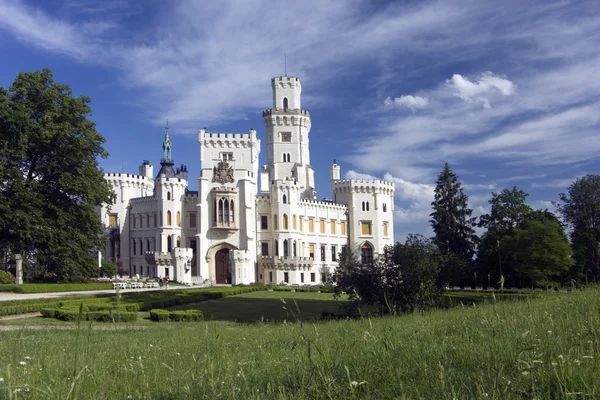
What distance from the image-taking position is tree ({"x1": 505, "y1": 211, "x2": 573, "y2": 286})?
4634 centimetres

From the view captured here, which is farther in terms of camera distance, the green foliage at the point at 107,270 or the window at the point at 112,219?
the window at the point at 112,219

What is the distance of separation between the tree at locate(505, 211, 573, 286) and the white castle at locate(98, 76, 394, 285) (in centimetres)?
1931

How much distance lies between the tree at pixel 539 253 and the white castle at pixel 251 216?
1931 centimetres

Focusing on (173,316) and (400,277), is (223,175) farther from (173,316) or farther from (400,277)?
(400,277)

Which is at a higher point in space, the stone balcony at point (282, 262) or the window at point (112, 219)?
the window at point (112, 219)

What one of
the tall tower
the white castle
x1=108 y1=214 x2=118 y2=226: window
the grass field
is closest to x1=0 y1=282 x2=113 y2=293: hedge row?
the white castle

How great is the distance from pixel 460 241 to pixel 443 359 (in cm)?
5757

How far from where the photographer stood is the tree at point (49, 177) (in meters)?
41.8

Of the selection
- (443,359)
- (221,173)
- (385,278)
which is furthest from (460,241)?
(443,359)

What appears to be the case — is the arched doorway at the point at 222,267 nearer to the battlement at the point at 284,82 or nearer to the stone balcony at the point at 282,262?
the stone balcony at the point at 282,262

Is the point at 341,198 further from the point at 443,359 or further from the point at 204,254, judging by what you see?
the point at 443,359

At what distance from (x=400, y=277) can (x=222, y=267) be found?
153 ft

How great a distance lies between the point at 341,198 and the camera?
81.2 metres

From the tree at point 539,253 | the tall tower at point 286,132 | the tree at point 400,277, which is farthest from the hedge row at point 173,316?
the tall tower at point 286,132
